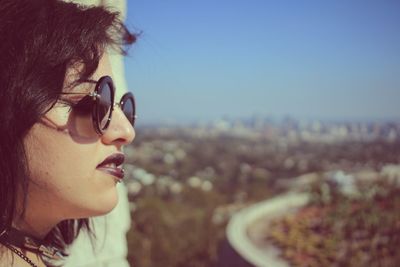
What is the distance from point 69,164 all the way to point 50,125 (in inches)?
4.2

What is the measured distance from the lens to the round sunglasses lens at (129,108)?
128cm

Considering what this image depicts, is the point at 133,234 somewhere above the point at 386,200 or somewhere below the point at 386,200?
below

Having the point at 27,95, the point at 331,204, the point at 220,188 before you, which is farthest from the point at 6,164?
the point at 220,188

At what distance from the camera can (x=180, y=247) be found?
11.3 metres

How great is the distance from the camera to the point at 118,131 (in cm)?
113

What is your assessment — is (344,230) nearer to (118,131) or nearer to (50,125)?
(118,131)

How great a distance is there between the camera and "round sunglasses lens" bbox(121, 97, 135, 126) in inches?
50.4

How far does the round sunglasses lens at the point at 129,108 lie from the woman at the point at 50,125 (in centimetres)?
14

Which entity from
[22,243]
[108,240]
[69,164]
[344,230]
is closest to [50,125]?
[69,164]

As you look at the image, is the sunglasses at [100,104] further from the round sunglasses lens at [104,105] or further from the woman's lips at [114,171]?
the woman's lips at [114,171]

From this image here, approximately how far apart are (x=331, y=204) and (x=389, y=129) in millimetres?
2044

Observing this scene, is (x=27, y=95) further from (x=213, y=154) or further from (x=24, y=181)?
(x=213, y=154)

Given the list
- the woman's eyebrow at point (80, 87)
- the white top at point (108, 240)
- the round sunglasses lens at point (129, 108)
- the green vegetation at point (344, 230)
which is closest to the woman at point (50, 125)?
the woman's eyebrow at point (80, 87)

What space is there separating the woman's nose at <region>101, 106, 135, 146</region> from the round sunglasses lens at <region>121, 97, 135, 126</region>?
76 mm
